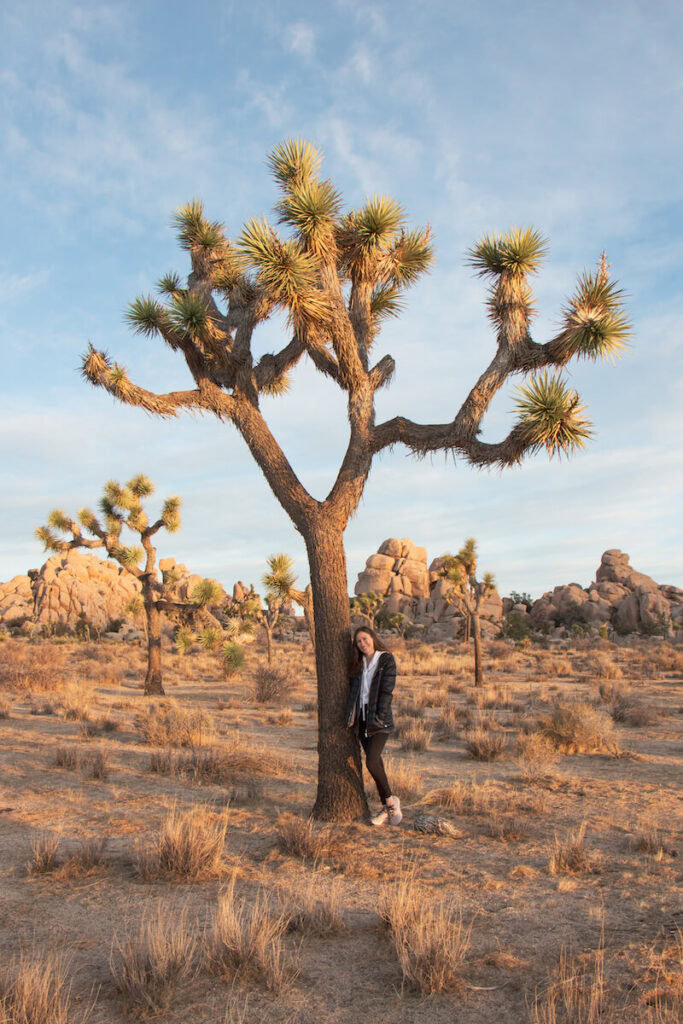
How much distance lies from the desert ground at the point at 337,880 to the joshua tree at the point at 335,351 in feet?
4.65

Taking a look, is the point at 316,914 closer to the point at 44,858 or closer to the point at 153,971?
the point at 153,971

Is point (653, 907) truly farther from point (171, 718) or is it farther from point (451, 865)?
point (171, 718)

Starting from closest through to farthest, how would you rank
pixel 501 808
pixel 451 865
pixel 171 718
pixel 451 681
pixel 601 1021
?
pixel 601 1021 < pixel 451 865 < pixel 501 808 < pixel 171 718 < pixel 451 681

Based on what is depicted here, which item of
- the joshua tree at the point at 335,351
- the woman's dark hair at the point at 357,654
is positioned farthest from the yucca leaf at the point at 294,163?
the woman's dark hair at the point at 357,654

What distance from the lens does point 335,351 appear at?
809 centimetres

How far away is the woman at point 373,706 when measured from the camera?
22.0 feet

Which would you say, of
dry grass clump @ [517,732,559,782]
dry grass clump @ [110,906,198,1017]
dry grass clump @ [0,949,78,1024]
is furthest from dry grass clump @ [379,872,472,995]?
dry grass clump @ [517,732,559,782]

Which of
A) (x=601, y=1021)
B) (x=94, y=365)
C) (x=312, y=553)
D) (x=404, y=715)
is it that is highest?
(x=94, y=365)

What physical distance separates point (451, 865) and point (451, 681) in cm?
1695

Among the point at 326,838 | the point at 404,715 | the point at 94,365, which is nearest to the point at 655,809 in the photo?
the point at 326,838

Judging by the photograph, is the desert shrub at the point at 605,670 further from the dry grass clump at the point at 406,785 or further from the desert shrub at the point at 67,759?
the desert shrub at the point at 67,759

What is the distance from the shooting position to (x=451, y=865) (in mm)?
5680

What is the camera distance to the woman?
22.0ft

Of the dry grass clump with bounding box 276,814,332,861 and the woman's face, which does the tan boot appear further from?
the woman's face
